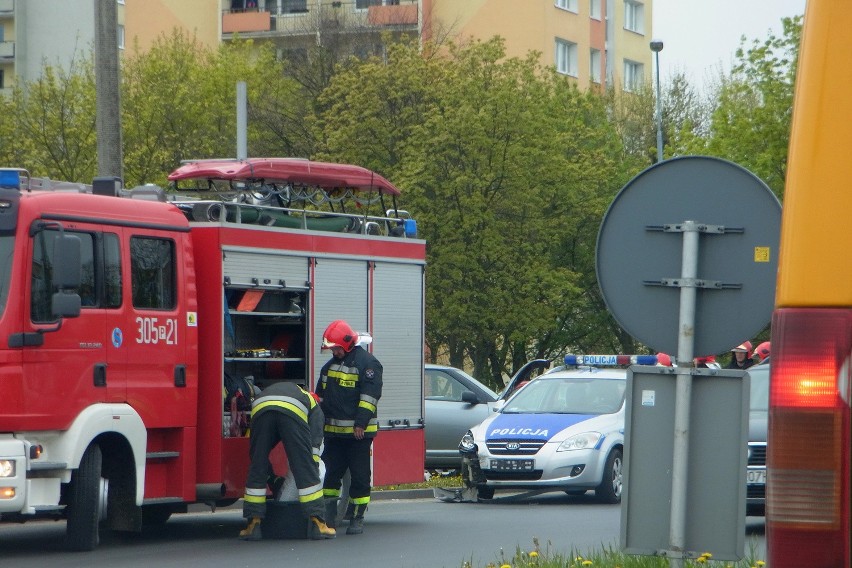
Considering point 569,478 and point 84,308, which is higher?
point 84,308

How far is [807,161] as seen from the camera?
4004 millimetres

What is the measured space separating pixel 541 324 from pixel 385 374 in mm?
21995

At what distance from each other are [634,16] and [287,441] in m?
59.1

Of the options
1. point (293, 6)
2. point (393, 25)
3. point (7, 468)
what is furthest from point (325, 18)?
point (7, 468)

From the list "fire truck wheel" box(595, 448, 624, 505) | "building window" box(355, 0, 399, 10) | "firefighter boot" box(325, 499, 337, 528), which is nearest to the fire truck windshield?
"firefighter boot" box(325, 499, 337, 528)

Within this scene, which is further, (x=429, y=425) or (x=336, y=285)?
(x=429, y=425)

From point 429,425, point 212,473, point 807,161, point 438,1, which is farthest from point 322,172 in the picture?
point 438,1

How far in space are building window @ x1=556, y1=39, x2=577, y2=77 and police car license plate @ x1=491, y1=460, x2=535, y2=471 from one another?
44945 mm

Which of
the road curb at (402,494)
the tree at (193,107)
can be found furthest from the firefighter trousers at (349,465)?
the tree at (193,107)

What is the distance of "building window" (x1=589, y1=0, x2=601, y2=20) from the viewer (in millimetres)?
64125

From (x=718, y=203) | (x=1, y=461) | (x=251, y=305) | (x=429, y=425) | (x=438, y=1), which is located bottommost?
(x=429, y=425)

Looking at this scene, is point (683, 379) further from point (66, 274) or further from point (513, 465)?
point (513, 465)

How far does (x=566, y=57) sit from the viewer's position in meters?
63.0

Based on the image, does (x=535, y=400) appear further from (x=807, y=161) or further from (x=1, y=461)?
(x=807, y=161)
